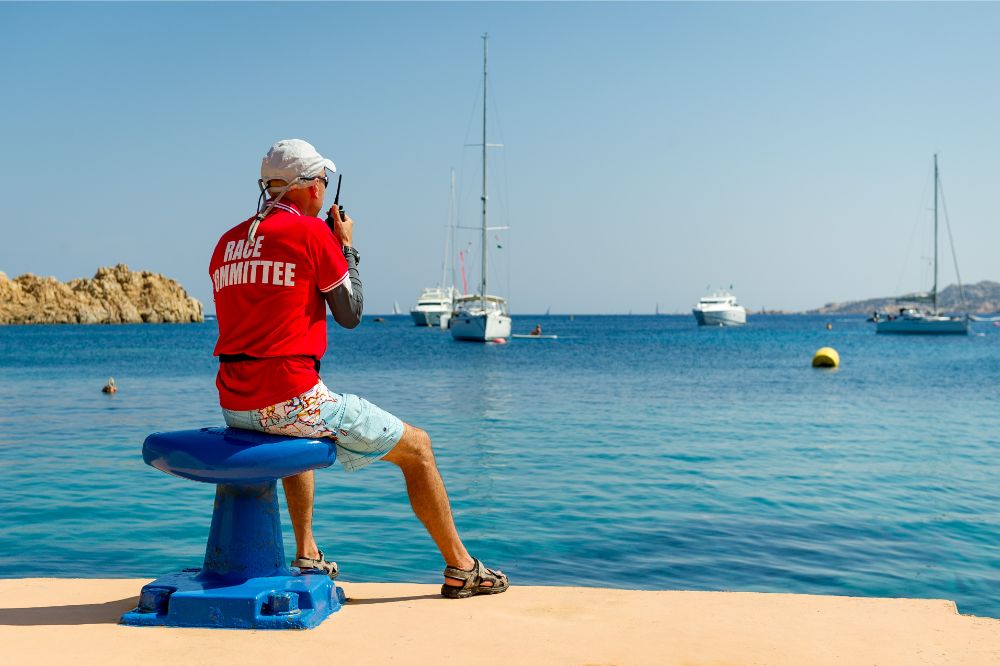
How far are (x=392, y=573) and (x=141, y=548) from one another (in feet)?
7.55

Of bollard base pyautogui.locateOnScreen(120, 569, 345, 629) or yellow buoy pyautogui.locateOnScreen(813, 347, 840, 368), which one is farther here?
yellow buoy pyautogui.locateOnScreen(813, 347, 840, 368)

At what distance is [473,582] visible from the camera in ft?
15.5

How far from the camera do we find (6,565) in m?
7.66

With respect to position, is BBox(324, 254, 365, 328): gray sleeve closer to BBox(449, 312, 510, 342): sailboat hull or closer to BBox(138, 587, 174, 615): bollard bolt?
BBox(138, 587, 174, 615): bollard bolt

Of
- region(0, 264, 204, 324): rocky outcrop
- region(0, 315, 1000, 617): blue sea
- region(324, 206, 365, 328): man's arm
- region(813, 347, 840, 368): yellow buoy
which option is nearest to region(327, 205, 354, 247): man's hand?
region(324, 206, 365, 328): man's arm

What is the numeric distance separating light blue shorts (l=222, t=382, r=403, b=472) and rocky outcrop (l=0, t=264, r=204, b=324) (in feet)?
501

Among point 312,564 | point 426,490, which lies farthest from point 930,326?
point 426,490

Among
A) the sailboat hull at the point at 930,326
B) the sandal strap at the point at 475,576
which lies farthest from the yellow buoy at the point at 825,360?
the sailboat hull at the point at 930,326

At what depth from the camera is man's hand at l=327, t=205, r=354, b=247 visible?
14.5 ft

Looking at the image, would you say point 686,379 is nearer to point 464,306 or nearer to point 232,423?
point 232,423

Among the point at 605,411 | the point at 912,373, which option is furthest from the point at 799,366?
the point at 605,411

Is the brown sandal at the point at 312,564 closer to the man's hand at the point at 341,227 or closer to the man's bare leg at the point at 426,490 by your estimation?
the man's bare leg at the point at 426,490

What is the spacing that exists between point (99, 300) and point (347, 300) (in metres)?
157

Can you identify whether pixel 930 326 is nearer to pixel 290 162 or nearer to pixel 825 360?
pixel 825 360
